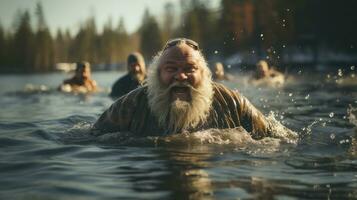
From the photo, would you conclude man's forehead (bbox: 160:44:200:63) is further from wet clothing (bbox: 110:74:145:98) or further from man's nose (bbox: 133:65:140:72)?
man's nose (bbox: 133:65:140:72)

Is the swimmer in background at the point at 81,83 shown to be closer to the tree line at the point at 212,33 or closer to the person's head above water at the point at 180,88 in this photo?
the person's head above water at the point at 180,88

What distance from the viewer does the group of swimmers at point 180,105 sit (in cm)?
650

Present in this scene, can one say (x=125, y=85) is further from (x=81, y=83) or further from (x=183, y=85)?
(x=183, y=85)

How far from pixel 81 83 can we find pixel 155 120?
473 inches

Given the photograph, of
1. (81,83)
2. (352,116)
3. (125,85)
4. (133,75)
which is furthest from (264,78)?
(352,116)

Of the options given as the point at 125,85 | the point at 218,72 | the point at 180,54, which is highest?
the point at 218,72

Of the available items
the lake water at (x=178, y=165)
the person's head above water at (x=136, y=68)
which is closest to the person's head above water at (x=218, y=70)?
the person's head above water at (x=136, y=68)

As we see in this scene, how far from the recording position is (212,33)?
260 ft

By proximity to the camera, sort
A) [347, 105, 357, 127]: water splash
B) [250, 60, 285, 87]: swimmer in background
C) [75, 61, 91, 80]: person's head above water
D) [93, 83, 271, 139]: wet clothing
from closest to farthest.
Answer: [93, 83, 271, 139]: wet clothing
[347, 105, 357, 127]: water splash
[75, 61, 91, 80]: person's head above water
[250, 60, 285, 87]: swimmer in background

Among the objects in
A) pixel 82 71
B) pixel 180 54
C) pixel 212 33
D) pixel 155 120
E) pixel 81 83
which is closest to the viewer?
pixel 180 54

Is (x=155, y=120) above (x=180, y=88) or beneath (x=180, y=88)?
beneath

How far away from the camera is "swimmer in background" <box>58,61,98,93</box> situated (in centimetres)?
1811

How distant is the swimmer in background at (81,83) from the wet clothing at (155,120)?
1124 cm

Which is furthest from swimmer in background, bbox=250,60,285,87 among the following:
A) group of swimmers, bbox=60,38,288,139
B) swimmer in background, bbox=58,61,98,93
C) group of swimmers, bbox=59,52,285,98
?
group of swimmers, bbox=60,38,288,139
